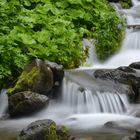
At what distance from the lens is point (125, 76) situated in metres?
10.8

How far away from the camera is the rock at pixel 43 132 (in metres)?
6.69

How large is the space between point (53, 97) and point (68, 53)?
2.31 meters

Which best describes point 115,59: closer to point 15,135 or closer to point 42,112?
point 42,112

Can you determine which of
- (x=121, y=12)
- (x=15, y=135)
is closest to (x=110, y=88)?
(x=15, y=135)

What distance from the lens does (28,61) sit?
439 inches

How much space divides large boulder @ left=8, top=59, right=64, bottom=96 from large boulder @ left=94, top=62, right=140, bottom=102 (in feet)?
4.46

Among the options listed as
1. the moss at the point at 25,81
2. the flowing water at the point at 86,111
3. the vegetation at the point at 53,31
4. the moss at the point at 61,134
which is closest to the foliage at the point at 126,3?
the vegetation at the point at 53,31

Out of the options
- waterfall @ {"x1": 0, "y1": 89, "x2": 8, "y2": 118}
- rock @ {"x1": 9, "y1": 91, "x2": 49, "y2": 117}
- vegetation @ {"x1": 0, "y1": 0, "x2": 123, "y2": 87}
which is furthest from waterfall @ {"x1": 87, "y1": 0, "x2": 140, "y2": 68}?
rock @ {"x1": 9, "y1": 91, "x2": 49, "y2": 117}

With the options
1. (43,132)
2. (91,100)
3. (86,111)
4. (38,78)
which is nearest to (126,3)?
Answer: (91,100)

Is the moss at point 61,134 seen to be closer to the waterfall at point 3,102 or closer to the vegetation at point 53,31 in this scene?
the waterfall at point 3,102

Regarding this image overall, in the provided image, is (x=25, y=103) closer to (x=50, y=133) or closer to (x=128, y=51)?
(x=50, y=133)

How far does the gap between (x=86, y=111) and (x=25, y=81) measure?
1.44 meters

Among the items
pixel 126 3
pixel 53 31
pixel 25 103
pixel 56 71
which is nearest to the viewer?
pixel 25 103

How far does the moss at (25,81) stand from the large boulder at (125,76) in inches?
73.4
